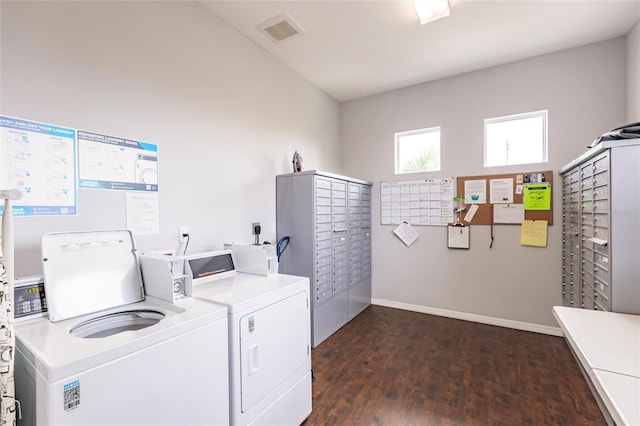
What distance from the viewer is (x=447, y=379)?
2.31 m

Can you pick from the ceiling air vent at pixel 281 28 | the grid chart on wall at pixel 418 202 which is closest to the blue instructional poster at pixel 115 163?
the ceiling air vent at pixel 281 28

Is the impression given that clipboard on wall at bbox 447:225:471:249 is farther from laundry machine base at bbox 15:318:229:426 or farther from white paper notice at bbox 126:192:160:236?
white paper notice at bbox 126:192:160:236

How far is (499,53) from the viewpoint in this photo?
3066 millimetres

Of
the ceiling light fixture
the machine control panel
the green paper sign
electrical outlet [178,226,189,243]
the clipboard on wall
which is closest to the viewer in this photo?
the machine control panel

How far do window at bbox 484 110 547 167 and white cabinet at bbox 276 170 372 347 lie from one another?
1669 mm

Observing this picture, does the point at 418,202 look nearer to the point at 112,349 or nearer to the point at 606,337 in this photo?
the point at 606,337

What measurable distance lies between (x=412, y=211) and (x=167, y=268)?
309 cm

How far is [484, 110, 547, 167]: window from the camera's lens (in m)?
3.20

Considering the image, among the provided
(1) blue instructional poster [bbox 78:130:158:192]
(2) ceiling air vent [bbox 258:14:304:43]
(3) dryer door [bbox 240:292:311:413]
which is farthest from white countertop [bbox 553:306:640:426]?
(2) ceiling air vent [bbox 258:14:304:43]

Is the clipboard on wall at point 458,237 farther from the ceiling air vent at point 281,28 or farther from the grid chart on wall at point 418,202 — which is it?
the ceiling air vent at point 281,28

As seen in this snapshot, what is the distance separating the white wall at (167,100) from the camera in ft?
4.91

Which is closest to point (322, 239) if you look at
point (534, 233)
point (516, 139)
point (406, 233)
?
point (406, 233)

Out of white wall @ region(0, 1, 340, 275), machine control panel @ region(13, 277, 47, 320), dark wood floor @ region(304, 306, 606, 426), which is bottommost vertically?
dark wood floor @ region(304, 306, 606, 426)

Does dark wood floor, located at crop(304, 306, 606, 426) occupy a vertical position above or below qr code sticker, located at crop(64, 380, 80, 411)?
below
